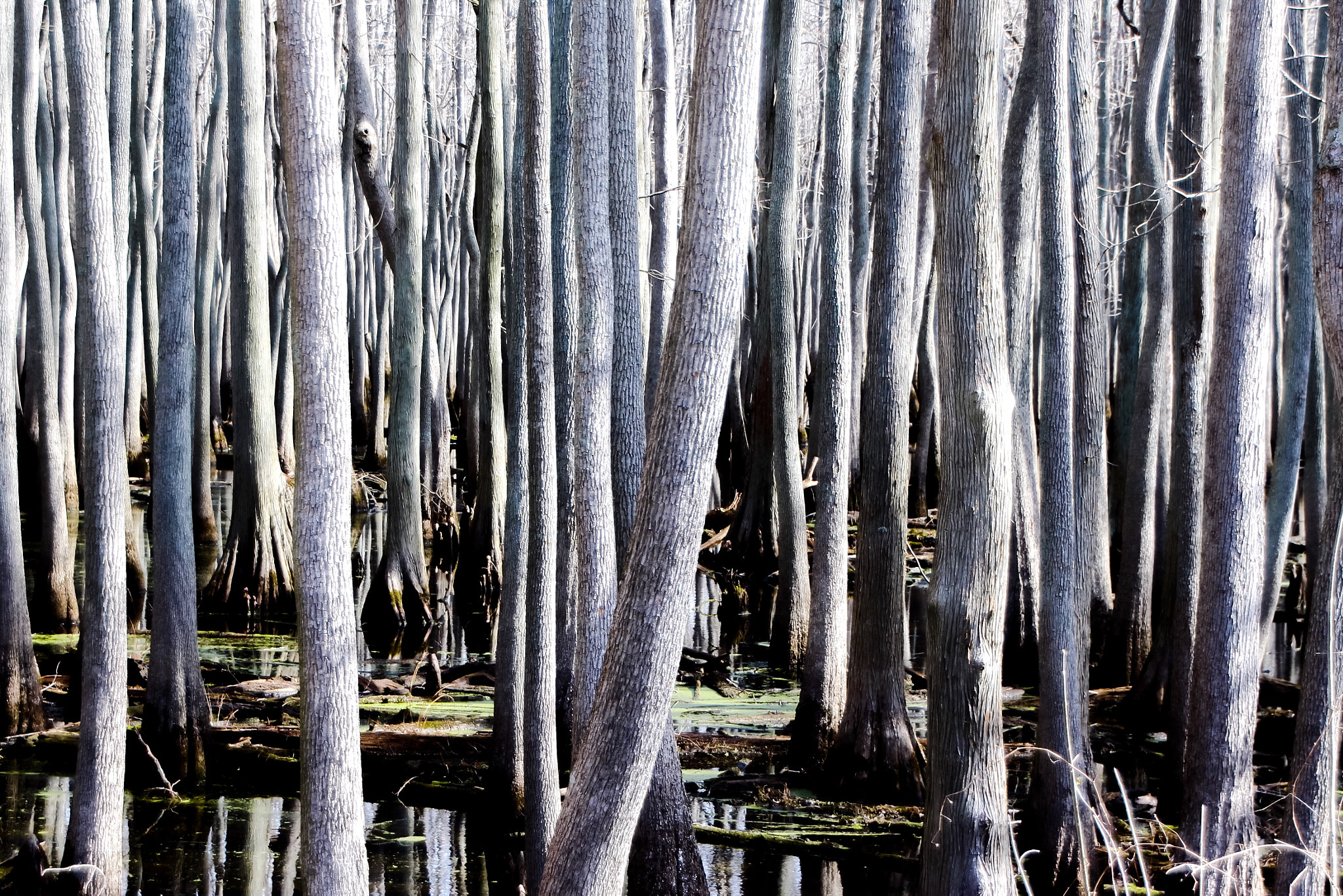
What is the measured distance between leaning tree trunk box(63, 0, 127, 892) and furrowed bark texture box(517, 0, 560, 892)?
4.71 feet

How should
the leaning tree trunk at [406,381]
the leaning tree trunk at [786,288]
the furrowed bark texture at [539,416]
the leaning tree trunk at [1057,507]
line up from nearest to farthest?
the furrowed bark texture at [539,416] → the leaning tree trunk at [1057,507] → the leaning tree trunk at [786,288] → the leaning tree trunk at [406,381]

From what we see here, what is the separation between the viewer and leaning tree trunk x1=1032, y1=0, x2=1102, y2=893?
484 cm

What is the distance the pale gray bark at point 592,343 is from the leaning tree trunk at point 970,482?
104 cm

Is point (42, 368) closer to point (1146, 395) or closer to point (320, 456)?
point (320, 456)

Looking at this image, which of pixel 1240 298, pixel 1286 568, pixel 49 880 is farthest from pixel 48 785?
pixel 1286 568

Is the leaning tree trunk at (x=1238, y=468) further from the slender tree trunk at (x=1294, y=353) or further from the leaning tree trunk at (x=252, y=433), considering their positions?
the leaning tree trunk at (x=252, y=433)

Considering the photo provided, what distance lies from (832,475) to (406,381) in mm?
4413

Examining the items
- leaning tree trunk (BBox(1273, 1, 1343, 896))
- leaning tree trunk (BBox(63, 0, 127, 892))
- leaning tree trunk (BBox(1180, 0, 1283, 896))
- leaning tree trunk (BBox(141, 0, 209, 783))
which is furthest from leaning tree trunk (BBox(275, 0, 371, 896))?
leaning tree trunk (BBox(1180, 0, 1283, 896))

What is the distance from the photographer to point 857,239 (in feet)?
35.0

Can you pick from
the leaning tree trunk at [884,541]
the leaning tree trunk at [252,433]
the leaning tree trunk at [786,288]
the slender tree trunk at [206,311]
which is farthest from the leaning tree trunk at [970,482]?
the slender tree trunk at [206,311]

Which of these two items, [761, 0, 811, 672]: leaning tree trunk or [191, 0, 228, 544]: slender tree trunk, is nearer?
[761, 0, 811, 672]: leaning tree trunk

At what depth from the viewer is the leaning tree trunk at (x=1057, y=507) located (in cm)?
484

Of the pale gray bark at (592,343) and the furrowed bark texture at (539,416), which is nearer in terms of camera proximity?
the pale gray bark at (592,343)

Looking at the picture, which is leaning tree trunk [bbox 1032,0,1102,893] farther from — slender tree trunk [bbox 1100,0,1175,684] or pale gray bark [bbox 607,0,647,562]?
slender tree trunk [bbox 1100,0,1175,684]
